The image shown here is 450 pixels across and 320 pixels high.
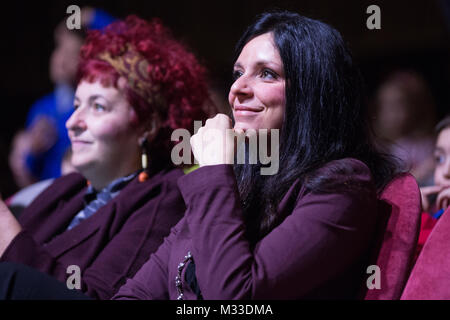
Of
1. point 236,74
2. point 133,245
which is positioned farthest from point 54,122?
point 236,74

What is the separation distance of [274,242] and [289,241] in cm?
3

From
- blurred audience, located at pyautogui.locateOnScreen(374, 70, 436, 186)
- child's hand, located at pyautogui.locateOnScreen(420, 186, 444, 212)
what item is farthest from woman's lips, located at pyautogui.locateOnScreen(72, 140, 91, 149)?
blurred audience, located at pyautogui.locateOnScreen(374, 70, 436, 186)

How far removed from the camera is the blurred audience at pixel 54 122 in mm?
3051

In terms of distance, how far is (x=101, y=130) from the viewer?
6.48 ft

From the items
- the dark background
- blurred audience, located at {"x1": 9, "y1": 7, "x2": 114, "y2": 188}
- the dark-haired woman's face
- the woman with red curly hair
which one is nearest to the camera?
the dark-haired woman's face

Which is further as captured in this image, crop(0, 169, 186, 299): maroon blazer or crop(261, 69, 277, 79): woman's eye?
crop(0, 169, 186, 299): maroon blazer

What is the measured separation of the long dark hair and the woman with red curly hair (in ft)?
1.47

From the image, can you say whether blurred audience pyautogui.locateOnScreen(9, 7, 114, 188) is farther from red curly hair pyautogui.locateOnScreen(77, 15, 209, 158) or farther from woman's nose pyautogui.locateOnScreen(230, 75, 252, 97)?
woman's nose pyautogui.locateOnScreen(230, 75, 252, 97)

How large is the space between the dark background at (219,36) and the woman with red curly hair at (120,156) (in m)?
1.31

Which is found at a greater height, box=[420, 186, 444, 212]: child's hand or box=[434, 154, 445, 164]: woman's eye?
box=[434, 154, 445, 164]: woman's eye

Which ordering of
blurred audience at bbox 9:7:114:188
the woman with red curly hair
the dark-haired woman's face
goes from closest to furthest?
the dark-haired woman's face, the woman with red curly hair, blurred audience at bbox 9:7:114:188

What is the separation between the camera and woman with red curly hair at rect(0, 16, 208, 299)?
1.80 m

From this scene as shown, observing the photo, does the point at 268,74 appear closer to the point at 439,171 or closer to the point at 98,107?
the point at 98,107
